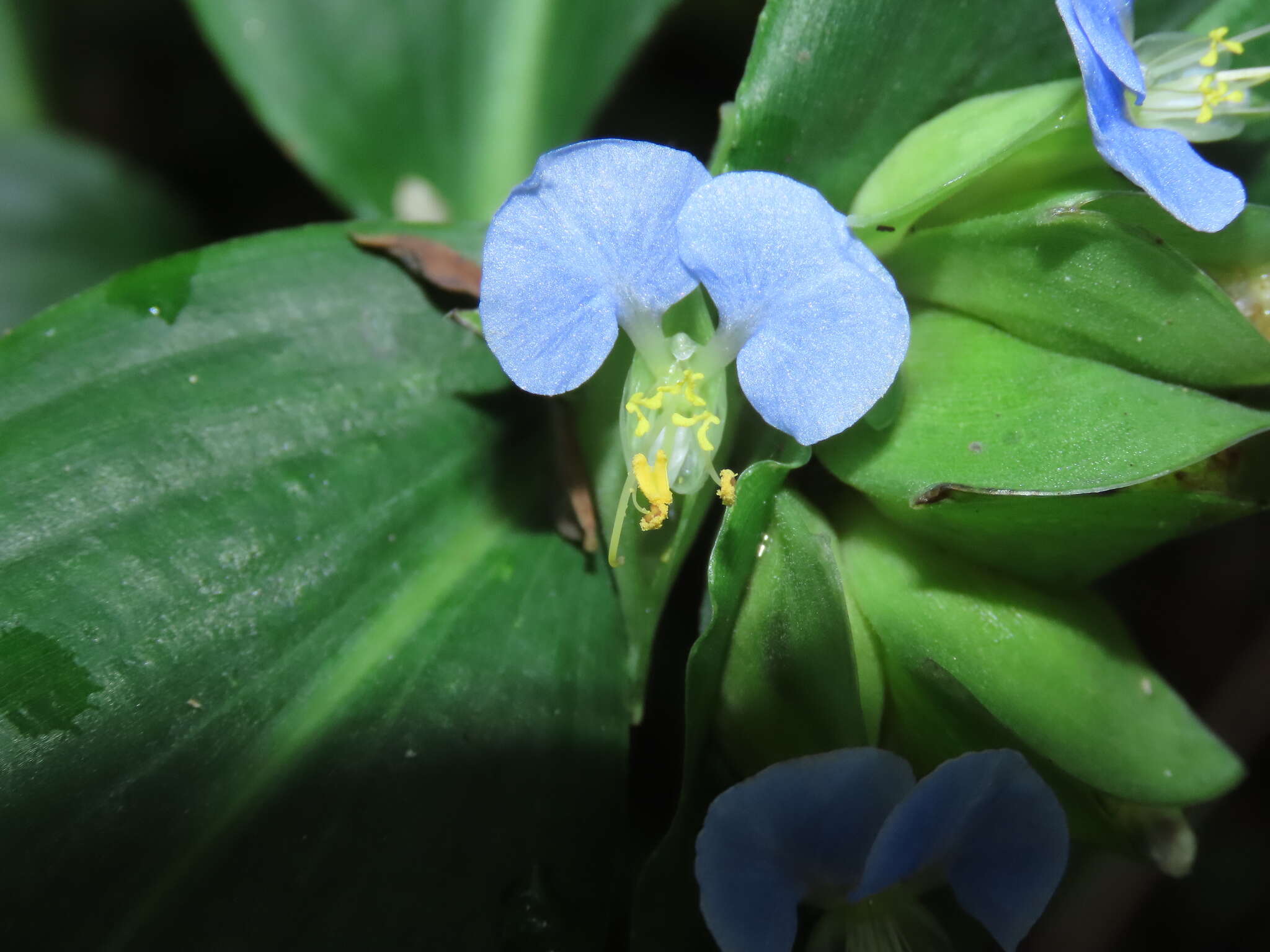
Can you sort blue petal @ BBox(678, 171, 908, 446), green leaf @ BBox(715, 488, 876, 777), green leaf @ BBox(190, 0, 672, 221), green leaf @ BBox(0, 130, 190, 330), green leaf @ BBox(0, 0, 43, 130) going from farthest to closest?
green leaf @ BBox(0, 0, 43, 130) → green leaf @ BBox(0, 130, 190, 330) → green leaf @ BBox(190, 0, 672, 221) → green leaf @ BBox(715, 488, 876, 777) → blue petal @ BBox(678, 171, 908, 446)

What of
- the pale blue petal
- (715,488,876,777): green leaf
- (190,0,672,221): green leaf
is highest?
(190,0,672,221): green leaf

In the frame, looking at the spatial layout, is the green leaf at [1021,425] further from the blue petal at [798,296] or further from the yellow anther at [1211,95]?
the yellow anther at [1211,95]

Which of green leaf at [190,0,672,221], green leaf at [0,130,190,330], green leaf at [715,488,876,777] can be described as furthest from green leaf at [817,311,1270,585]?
green leaf at [0,130,190,330]

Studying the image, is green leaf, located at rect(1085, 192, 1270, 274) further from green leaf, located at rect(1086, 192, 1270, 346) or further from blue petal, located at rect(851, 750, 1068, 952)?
blue petal, located at rect(851, 750, 1068, 952)

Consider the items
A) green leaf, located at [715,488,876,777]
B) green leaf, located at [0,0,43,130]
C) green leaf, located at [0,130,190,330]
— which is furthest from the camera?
green leaf, located at [0,0,43,130]

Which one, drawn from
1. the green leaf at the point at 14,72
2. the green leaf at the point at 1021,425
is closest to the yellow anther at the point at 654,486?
the green leaf at the point at 1021,425

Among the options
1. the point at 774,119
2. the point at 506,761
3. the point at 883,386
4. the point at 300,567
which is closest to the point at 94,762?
the point at 300,567

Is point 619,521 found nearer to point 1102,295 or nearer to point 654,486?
point 654,486
